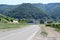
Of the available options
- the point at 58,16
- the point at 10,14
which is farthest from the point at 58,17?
the point at 10,14

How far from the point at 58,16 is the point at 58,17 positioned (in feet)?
4.48

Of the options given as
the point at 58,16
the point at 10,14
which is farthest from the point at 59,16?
the point at 10,14

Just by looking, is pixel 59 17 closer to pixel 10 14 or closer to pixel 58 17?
pixel 58 17

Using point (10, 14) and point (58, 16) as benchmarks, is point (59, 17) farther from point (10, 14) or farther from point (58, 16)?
point (10, 14)

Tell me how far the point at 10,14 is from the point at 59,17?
44246 mm

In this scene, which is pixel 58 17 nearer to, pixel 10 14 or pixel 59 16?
pixel 59 16

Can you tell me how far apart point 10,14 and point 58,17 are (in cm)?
4357

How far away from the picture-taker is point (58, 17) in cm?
19838

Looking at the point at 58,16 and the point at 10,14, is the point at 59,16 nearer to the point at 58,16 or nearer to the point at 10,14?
the point at 58,16

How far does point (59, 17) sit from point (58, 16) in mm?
3186

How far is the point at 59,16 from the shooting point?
199 metres

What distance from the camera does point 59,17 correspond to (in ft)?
644

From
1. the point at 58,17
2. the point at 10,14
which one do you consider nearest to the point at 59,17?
the point at 58,17
